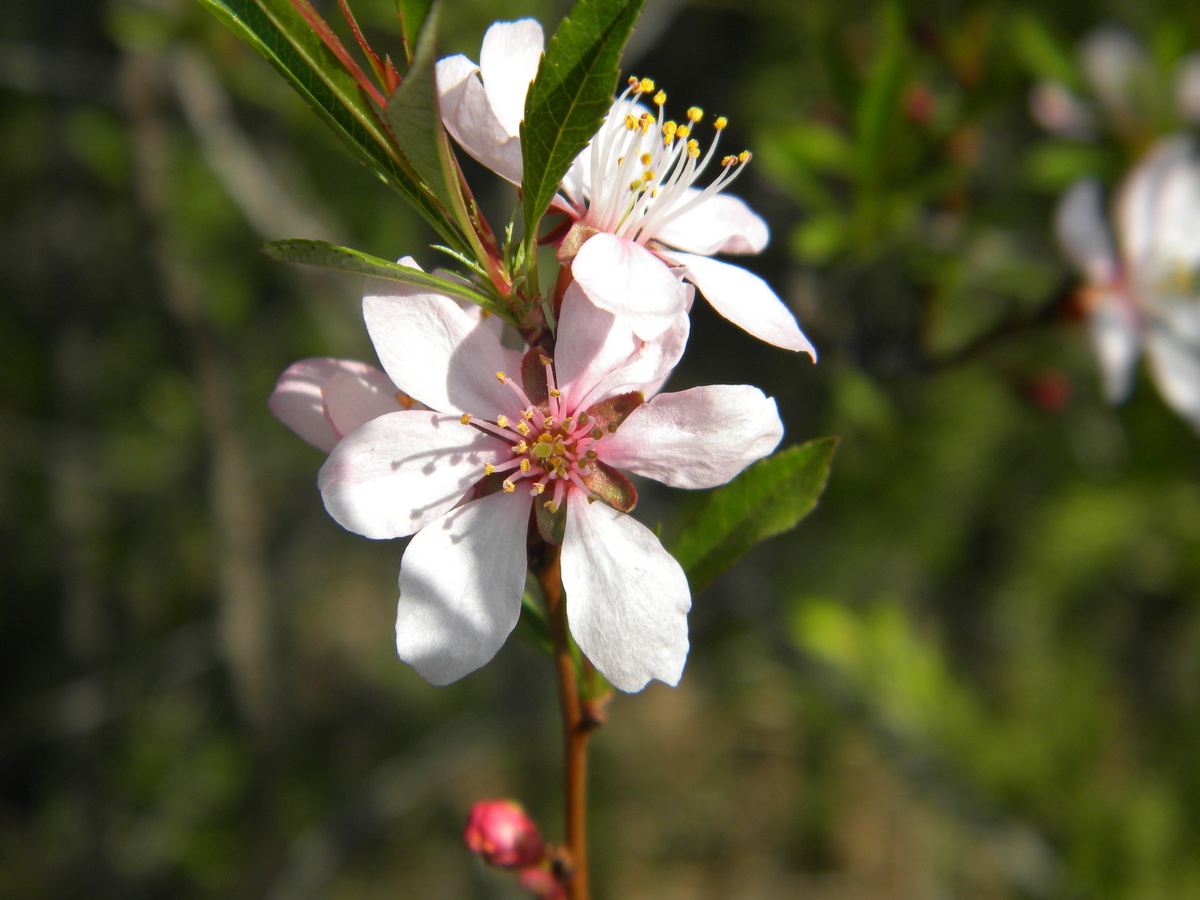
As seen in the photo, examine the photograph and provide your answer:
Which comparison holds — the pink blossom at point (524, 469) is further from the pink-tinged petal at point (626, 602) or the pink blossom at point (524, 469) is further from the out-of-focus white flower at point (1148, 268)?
the out-of-focus white flower at point (1148, 268)

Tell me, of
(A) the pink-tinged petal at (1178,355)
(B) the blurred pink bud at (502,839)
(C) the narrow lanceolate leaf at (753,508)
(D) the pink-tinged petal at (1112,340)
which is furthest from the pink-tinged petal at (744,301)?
(A) the pink-tinged petal at (1178,355)

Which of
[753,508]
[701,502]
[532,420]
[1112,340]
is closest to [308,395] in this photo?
[532,420]

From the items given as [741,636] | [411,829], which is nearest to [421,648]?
[741,636]

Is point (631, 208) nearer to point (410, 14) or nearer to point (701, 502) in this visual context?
point (410, 14)

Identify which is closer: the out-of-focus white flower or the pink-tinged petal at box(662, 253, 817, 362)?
the pink-tinged petal at box(662, 253, 817, 362)

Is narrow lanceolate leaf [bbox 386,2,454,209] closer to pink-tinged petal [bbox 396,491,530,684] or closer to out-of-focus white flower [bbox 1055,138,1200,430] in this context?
pink-tinged petal [bbox 396,491,530,684]

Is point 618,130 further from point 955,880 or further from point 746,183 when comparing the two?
point 955,880

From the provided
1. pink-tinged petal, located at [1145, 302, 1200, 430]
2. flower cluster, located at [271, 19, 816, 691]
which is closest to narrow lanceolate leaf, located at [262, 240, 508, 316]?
flower cluster, located at [271, 19, 816, 691]
